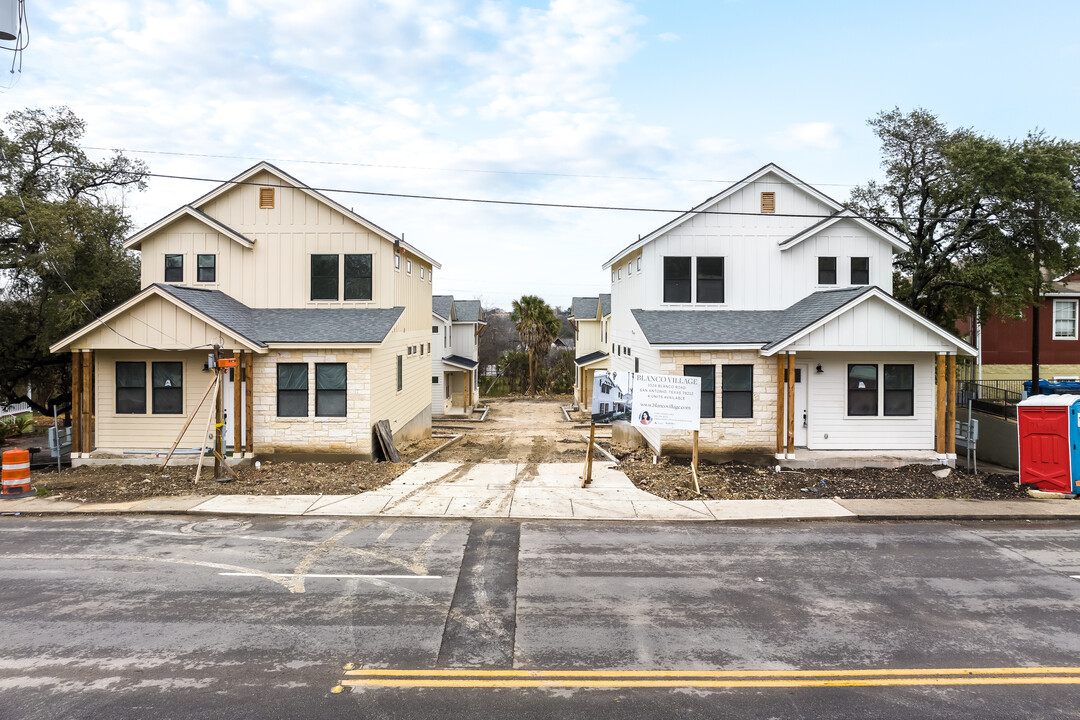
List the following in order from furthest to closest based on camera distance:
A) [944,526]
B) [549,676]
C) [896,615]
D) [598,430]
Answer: [598,430] → [944,526] → [896,615] → [549,676]

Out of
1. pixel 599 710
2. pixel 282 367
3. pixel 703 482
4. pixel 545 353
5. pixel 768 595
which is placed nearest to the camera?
pixel 599 710

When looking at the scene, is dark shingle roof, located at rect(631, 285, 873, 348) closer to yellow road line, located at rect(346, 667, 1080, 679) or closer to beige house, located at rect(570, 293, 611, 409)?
yellow road line, located at rect(346, 667, 1080, 679)

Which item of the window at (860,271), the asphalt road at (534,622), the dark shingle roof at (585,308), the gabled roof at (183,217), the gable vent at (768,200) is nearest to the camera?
the asphalt road at (534,622)

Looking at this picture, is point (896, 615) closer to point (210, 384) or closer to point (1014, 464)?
point (1014, 464)

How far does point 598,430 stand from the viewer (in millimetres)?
31906

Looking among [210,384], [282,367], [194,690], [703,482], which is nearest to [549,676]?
[194,690]

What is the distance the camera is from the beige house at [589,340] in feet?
125

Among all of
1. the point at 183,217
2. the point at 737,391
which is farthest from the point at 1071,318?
the point at 183,217

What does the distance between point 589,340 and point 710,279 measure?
23424 millimetres

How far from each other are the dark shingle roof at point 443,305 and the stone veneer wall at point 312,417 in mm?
20276

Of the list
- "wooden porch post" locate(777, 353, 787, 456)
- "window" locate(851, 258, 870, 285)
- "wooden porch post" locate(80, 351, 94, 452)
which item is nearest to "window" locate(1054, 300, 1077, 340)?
"window" locate(851, 258, 870, 285)

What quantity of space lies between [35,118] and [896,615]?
26988 millimetres

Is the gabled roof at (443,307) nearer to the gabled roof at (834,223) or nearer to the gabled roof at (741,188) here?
the gabled roof at (741,188)

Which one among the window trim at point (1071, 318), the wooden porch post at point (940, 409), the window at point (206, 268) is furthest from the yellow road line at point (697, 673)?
the window trim at point (1071, 318)
